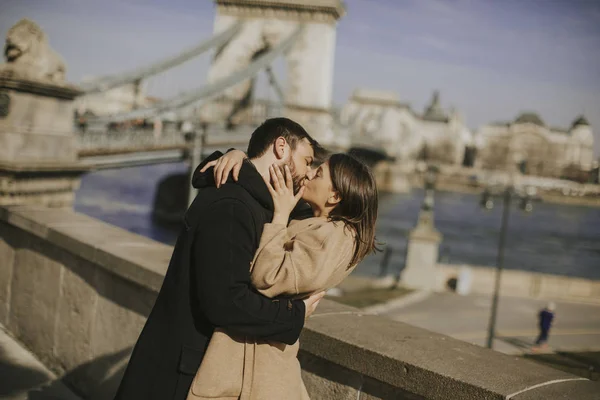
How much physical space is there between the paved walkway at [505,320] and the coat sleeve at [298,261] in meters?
12.7

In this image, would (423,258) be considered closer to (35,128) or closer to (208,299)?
(35,128)

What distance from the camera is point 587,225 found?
65.9 meters

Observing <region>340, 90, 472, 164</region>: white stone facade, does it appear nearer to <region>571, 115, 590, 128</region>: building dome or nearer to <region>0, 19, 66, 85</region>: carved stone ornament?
<region>571, 115, 590, 128</region>: building dome

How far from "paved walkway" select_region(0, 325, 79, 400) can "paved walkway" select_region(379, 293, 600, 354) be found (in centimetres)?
1134

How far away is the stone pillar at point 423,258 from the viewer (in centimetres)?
1908

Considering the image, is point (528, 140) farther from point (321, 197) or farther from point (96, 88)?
point (321, 197)

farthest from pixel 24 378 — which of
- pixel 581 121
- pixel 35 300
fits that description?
pixel 581 121

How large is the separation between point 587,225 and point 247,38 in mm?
44821

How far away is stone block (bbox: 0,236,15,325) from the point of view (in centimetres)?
384

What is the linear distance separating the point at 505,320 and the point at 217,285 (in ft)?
54.6

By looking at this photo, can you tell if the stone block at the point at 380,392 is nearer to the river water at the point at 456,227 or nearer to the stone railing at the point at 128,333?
the stone railing at the point at 128,333

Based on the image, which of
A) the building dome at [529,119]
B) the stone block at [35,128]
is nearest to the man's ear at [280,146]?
the stone block at [35,128]

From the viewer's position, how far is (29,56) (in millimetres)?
4875

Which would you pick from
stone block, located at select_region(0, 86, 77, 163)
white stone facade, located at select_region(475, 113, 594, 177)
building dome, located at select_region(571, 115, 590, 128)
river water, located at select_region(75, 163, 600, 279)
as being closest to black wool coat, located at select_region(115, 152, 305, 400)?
stone block, located at select_region(0, 86, 77, 163)
